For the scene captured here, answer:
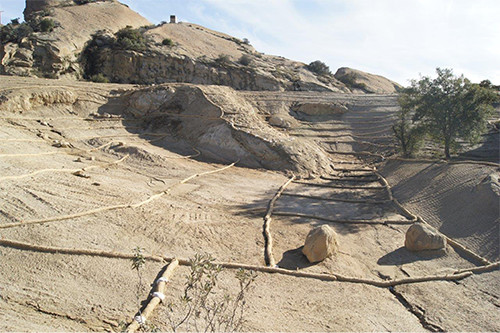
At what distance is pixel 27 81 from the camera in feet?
33.9

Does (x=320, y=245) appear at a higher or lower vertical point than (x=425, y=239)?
lower

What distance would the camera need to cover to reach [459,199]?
6234 millimetres

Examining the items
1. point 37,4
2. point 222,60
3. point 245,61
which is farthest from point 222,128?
point 37,4

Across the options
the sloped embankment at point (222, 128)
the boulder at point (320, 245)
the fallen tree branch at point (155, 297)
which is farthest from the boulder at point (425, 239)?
the sloped embankment at point (222, 128)

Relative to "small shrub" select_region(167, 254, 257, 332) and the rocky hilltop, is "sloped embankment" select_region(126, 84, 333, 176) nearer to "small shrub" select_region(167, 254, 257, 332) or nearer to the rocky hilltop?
the rocky hilltop

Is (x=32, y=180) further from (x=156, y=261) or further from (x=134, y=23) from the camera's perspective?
(x=134, y=23)

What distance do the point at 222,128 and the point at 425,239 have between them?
659 cm

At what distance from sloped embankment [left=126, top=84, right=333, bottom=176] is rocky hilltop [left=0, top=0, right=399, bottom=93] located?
5667mm

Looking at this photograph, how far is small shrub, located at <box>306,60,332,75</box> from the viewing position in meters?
25.5

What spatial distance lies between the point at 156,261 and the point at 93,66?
1562 cm

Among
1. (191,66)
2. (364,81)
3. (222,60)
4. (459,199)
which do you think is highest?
(364,81)

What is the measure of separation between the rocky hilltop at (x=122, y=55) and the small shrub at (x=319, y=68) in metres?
1.91

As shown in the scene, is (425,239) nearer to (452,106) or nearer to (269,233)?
(269,233)

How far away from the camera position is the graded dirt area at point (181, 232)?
10.7ft
